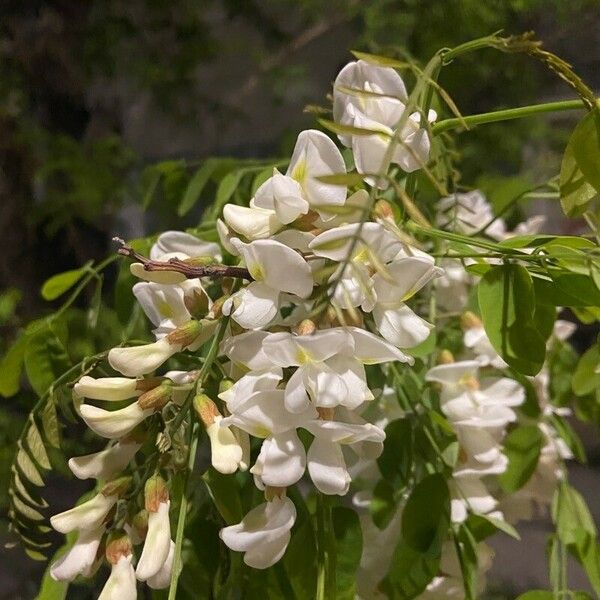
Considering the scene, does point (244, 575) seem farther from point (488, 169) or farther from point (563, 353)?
point (488, 169)

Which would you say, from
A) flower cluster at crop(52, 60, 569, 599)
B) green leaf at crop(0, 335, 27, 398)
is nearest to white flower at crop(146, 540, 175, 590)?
flower cluster at crop(52, 60, 569, 599)

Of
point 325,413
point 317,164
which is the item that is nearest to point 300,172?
point 317,164

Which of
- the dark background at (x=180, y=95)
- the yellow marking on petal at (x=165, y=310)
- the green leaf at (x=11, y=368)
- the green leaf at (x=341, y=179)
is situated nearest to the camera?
the green leaf at (x=341, y=179)

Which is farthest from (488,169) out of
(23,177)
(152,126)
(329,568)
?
(329,568)

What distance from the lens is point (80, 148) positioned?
2.64 ft

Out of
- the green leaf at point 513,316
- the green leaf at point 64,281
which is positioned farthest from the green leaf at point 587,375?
the green leaf at point 64,281

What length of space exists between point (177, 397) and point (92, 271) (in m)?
0.19

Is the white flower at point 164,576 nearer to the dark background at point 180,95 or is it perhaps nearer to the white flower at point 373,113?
the white flower at point 373,113

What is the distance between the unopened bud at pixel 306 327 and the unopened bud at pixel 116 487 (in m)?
0.12

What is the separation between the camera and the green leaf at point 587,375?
472mm

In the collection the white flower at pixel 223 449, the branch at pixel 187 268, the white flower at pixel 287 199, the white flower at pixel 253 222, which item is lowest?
the white flower at pixel 223 449

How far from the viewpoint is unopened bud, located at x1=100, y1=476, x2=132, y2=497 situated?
0.33 metres

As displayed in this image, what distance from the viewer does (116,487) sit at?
328mm

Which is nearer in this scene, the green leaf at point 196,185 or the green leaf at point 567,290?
the green leaf at point 567,290
